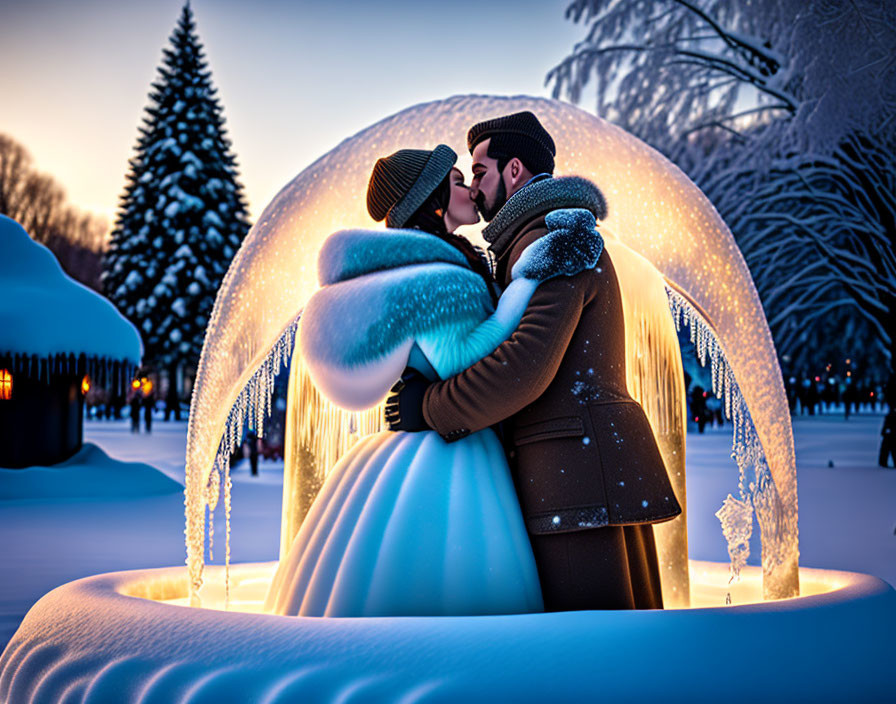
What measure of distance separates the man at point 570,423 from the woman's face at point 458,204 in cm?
27

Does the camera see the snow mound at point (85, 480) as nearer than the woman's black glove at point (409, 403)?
No

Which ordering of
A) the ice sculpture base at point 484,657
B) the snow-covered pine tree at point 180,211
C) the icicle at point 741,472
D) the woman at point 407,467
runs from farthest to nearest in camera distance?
the snow-covered pine tree at point 180,211 → the icicle at point 741,472 → the woman at point 407,467 → the ice sculpture base at point 484,657

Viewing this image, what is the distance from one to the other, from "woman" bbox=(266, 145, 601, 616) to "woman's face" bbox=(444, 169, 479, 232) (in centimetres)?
22

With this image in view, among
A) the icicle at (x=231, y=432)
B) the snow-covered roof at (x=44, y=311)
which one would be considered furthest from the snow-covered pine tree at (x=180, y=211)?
the icicle at (x=231, y=432)

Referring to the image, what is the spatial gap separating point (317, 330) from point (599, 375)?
82 centimetres

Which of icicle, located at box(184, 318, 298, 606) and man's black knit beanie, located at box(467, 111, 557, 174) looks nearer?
man's black knit beanie, located at box(467, 111, 557, 174)

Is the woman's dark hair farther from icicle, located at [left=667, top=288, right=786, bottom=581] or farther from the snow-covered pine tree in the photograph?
the snow-covered pine tree

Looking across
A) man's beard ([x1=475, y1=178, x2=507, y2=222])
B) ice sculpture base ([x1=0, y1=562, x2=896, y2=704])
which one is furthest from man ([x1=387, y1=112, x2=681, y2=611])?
ice sculpture base ([x1=0, y1=562, x2=896, y2=704])

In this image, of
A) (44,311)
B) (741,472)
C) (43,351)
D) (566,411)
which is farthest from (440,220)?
(44,311)

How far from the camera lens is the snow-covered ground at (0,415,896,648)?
23.9 feet

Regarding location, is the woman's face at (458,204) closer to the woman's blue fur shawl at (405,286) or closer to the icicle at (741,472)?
the woman's blue fur shawl at (405,286)

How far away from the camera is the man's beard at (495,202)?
10.2 feet

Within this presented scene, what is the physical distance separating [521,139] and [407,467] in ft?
3.58

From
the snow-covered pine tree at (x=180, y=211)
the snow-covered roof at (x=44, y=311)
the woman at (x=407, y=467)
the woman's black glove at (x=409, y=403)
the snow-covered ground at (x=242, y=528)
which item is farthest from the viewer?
the snow-covered pine tree at (x=180, y=211)
